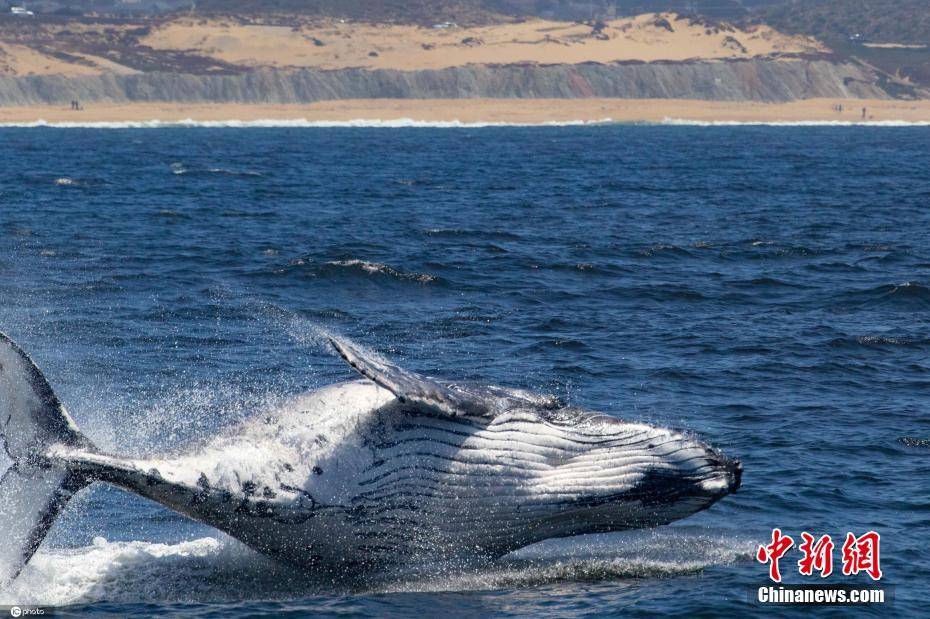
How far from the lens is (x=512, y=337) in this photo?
24766 millimetres

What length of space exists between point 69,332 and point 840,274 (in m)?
19.6

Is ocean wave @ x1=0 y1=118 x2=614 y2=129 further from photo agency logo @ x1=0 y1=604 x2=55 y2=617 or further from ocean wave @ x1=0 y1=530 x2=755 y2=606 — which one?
photo agency logo @ x1=0 y1=604 x2=55 y2=617

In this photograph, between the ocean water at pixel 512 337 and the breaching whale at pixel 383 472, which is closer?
the breaching whale at pixel 383 472

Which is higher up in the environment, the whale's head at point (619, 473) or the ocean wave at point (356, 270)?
the whale's head at point (619, 473)

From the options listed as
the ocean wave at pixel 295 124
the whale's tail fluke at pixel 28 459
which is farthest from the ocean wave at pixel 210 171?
the ocean wave at pixel 295 124

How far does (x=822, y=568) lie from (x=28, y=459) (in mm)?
8201

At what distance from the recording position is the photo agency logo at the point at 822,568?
12969 millimetres

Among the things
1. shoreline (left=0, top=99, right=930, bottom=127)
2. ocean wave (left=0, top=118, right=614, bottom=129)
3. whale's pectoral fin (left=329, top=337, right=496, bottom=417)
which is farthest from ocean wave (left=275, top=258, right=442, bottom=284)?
shoreline (left=0, top=99, right=930, bottom=127)

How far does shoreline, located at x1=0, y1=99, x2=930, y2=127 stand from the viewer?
541 ft

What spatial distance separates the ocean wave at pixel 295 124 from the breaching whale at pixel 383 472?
147 metres

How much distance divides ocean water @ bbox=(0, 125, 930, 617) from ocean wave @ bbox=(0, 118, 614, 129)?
316ft

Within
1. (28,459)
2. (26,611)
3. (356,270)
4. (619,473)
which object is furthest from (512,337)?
(28,459)

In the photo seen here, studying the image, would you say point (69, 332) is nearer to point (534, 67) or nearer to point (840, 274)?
point (840, 274)

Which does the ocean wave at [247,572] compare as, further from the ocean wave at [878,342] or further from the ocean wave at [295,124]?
the ocean wave at [295,124]
